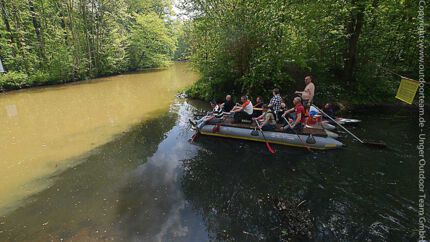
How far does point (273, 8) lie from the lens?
37.7 feet

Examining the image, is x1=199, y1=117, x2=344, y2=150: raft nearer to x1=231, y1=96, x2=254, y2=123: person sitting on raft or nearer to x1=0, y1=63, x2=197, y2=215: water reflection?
x1=231, y1=96, x2=254, y2=123: person sitting on raft

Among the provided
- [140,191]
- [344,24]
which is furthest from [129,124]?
[344,24]

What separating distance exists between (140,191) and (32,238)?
2.37 m

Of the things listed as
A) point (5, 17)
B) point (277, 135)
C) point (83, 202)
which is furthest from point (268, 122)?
point (5, 17)

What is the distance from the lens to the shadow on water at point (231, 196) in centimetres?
497

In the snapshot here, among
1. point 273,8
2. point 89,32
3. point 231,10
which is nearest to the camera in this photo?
point 273,8

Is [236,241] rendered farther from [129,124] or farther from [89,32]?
[89,32]

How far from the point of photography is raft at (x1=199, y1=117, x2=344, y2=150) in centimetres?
793

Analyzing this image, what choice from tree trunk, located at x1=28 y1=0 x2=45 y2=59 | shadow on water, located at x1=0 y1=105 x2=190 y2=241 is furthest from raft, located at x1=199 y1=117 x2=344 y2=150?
tree trunk, located at x1=28 y1=0 x2=45 y2=59

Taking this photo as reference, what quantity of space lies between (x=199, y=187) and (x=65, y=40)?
25.9 metres

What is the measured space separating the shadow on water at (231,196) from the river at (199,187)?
25 millimetres

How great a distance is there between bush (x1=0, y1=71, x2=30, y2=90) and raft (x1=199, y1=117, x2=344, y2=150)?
2039 centimetres

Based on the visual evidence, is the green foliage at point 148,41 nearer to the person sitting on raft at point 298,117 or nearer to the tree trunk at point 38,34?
the tree trunk at point 38,34

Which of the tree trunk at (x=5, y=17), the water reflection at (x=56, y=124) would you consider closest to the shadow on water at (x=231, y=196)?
the water reflection at (x=56, y=124)
